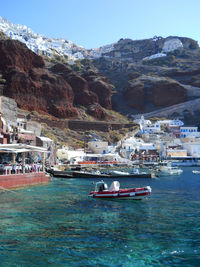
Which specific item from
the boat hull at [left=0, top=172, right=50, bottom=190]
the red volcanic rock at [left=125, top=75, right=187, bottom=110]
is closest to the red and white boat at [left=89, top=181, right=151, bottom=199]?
the boat hull at [left=0, top=172, right=50, bottom=190]

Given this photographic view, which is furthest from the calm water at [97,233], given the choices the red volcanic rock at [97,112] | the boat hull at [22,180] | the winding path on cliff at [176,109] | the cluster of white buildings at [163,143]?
the winding path on cliff at [176,109]

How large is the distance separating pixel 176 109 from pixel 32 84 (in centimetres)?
6530

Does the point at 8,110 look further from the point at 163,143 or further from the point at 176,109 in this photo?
the point at 176,109

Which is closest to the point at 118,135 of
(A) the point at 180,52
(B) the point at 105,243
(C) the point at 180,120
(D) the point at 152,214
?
(C) the point at 180,120

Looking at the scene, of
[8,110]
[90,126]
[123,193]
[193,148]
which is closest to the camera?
[123,193]

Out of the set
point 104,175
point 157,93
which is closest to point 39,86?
point 104,175

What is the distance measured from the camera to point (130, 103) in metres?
141

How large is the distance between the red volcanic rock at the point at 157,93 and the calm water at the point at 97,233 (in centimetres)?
11954

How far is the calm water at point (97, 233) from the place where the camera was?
38.6ft

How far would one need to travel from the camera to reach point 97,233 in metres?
15.1

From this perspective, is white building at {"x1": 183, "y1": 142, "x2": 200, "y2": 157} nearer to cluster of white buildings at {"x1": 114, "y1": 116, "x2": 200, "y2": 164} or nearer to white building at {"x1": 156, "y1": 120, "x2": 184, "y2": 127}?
cluster of white buildings at {"x1": 114, "y1": 116, "x2": 200, "y2": 164}

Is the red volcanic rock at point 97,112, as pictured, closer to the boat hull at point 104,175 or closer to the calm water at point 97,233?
the boat hull at point 104,175

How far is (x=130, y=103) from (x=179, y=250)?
426 ft

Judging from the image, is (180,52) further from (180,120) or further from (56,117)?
(56,117)
